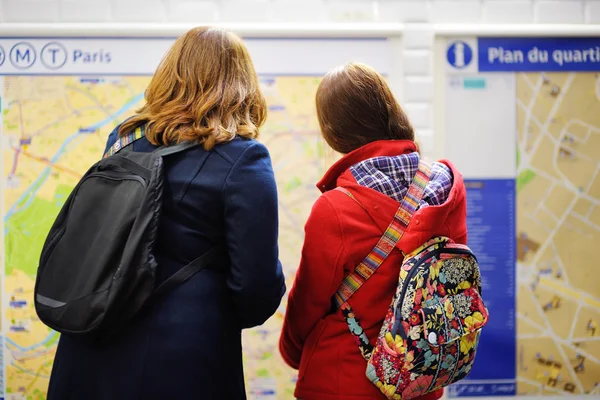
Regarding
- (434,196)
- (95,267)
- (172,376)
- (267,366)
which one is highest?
(434,196)

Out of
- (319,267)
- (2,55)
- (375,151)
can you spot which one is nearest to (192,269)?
(319,267)

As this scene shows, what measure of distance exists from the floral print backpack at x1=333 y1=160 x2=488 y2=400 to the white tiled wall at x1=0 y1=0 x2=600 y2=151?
1.45 meters

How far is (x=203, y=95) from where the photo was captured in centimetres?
193

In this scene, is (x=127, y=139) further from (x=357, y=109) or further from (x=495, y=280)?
(x=495, y=280)

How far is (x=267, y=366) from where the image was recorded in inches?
134

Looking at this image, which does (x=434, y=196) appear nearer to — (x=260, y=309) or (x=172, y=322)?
(x=260, y=309)


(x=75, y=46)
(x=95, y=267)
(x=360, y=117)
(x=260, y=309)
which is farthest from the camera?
(x=75, y=46)

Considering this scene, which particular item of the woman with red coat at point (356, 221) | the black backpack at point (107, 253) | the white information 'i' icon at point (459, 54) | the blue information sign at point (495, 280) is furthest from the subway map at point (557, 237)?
the black backpack at point (107, 253)

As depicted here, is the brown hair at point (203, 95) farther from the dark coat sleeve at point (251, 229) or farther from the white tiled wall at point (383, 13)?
the white tiled wall at point (383, 13)

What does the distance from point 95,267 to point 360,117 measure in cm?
86

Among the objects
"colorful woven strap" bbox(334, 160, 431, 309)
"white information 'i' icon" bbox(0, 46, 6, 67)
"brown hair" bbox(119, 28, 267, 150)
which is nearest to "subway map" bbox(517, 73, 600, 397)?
"colorful woven strap" bbox(334, 160, 431, 309)

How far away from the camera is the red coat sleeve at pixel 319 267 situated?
6.45 ft

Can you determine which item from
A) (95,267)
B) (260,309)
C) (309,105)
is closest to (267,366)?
(309,105)

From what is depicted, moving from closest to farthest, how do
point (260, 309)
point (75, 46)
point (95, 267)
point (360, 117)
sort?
point (95, 267)
point (260, 309)
point (360, 117)
point (75, 46)
